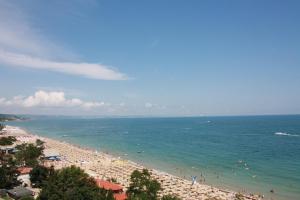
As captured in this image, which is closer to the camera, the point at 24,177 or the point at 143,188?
the point at 143,188

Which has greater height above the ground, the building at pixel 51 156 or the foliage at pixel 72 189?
the foliage at pixel 72 189

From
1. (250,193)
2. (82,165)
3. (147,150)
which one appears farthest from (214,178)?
(147,150)

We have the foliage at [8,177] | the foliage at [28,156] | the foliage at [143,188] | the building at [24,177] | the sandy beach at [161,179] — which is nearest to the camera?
the foliage at [143,188]

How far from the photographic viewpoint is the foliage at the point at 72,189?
92.6 feet

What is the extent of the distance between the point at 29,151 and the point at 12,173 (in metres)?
16.0

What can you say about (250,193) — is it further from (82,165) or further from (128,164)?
(82,165)

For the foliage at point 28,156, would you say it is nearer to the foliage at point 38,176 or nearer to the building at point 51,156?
A: the building at point 51,156

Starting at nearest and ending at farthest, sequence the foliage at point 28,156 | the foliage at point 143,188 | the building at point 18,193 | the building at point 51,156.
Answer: the foliage at point 143,188 → the building at point 18,193 → the foliage at point 28,156 → the building at point 51,156

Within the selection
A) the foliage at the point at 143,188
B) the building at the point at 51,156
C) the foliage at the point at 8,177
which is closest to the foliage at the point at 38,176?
the foliage at the point at 8,177

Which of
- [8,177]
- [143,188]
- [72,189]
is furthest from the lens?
[8,177]

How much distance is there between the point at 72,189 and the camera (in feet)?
94.6

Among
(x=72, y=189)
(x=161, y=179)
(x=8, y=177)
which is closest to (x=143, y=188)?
(x=72, y=189)

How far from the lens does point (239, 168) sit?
6412 centimetres

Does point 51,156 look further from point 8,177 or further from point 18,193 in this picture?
point 18,193
